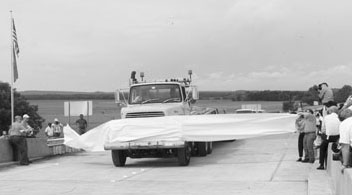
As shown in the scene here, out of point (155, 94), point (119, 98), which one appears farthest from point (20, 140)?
point (155, 94)

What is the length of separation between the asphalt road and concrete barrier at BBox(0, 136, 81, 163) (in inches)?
25.1

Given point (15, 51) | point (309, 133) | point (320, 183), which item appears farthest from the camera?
point (15, 51)

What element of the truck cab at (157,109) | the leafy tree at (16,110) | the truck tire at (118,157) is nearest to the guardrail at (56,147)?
the truck cab at (157,109)

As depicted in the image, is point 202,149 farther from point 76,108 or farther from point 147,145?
point 76,108

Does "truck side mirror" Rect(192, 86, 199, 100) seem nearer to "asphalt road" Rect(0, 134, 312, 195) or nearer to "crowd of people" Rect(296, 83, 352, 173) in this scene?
"asphalt road" Rect(0, 134, 312, 195)

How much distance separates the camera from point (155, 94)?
18.8 metres

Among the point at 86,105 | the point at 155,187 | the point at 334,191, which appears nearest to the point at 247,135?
the point at 155,187

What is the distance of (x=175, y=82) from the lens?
19078 millimetres

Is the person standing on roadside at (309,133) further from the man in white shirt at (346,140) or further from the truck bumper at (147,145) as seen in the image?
the man in white shirt at (346,140)

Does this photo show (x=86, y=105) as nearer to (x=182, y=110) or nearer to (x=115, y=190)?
(x=182, y=110)

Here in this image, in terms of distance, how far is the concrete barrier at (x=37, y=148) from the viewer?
62.0 ft

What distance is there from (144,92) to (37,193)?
7262mm

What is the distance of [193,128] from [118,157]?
245cm

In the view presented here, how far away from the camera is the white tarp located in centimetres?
1711
